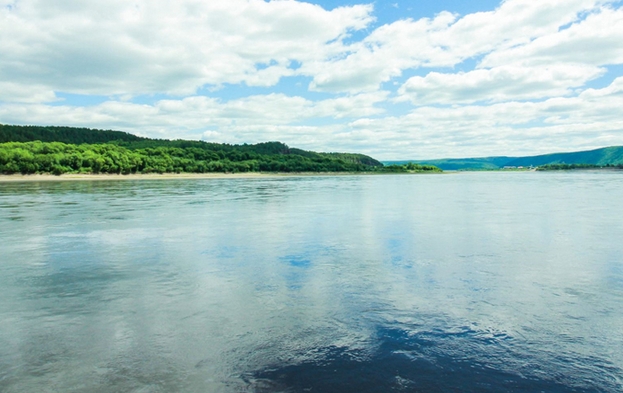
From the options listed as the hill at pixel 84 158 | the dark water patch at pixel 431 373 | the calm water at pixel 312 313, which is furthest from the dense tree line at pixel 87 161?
the dark water patch at pixel 431 373

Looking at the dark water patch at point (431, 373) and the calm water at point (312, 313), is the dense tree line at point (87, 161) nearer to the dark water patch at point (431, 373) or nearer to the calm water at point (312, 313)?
the calm water at point (312, 313)

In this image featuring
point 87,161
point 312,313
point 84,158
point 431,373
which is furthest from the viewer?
point 84,158

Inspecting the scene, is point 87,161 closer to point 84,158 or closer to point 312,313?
point 84,158

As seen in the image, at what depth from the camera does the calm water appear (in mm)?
6797

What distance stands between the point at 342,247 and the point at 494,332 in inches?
375

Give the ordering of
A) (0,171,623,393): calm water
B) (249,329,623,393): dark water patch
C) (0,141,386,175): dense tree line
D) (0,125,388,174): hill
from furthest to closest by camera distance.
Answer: (0,125,388,174): hill < (0,141,386,175): dense tree line < (0,171,623,393): calm water < (249,329,623,393): dark water patch

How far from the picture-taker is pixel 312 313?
31.6 feet

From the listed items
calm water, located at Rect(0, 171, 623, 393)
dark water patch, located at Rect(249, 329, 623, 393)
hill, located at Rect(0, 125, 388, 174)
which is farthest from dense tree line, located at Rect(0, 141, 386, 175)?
dark water patch, located at Rect(249, 329, 623, 393)

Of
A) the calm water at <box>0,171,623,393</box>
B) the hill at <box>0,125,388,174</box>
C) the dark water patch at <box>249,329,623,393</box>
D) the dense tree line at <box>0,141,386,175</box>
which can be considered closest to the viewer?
the dark water patch at <box>249,329,623,393</box>

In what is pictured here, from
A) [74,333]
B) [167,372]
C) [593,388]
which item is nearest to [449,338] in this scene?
[593,388]

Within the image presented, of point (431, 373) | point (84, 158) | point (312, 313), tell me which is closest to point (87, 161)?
point (84, 158)

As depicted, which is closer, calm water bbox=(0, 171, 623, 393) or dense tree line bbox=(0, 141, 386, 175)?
calm water bbox=(0, 171, 623, 393)

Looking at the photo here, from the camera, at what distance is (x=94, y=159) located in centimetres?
11925

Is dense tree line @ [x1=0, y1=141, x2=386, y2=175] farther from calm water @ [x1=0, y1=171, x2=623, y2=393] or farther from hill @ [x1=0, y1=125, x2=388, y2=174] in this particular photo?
calm water @ [x1=0, y1=171, x2=623, y2=393]
